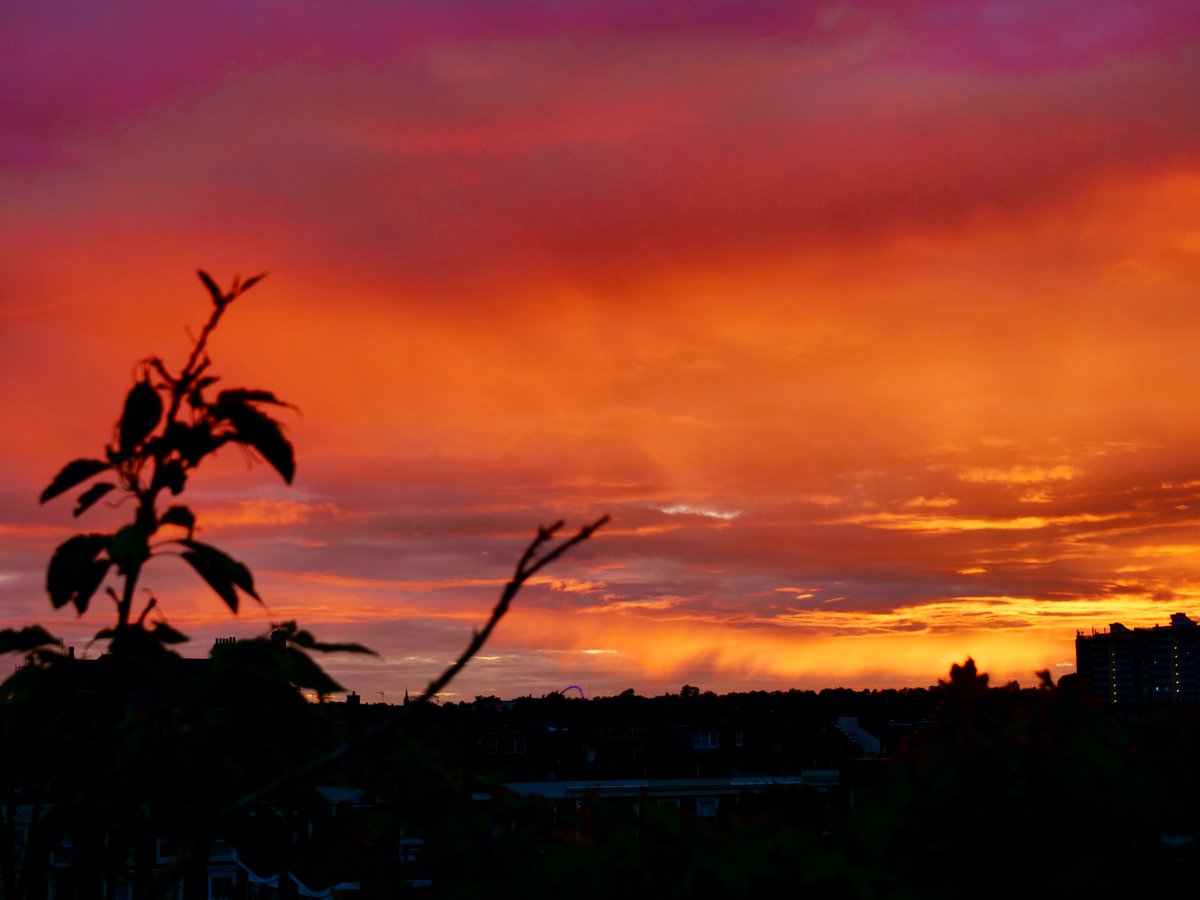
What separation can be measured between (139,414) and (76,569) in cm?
52

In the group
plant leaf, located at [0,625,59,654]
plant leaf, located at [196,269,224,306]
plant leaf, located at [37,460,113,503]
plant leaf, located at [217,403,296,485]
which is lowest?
plant leaf, located at [0,625,59,654]

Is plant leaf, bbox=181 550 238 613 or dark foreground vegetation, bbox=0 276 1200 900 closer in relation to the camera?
dark foreground vegetation, bbox=0 276 1200 900

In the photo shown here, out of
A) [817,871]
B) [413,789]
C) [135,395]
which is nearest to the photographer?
[817,871]

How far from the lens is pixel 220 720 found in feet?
14.2

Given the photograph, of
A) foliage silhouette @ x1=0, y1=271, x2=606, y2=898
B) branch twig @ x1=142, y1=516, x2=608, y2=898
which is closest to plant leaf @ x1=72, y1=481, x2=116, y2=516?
foliage silhouette @ x1=0, y1=271, x2=606, y2=898

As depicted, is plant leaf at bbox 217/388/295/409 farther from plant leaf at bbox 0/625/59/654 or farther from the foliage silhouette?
plant leaf at bbox 0/625/59/654

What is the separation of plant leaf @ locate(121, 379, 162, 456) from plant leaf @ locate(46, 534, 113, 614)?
0.32 metres

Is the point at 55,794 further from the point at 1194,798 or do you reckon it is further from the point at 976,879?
the point at 1194,798

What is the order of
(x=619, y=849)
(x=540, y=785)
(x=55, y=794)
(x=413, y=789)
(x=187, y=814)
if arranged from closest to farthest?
(x=619, y=849) → (x=187, y=814) → (x=413, y=789) → (x=55, y=794) → (x=540, y=785)

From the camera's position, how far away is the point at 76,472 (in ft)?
12.9

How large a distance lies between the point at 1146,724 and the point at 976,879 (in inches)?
61.4

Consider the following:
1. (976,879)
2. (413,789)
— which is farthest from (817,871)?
(413,789)

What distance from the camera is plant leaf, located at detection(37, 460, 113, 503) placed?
392 cm

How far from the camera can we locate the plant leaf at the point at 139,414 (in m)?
3.80
